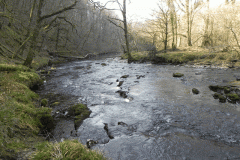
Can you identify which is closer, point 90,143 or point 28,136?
point 28,136

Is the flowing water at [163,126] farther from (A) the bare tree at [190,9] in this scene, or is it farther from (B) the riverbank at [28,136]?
(A) the bare tree at [190,9]

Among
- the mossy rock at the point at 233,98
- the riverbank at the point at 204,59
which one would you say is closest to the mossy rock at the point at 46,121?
the mossy rock at the point at 233,98

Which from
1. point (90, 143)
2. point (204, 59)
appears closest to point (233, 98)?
point (90, 143)

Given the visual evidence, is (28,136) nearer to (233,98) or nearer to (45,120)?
(45,120)

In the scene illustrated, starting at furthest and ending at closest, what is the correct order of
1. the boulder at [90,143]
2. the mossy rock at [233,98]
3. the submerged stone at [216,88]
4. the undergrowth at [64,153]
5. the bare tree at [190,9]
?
1. the bare tree at [190,9]
2. the submerged stone at [216,88]
3. the mossy rock at [233,98]
4. the boulder at [90,143]
5. the undergrowth at [64,153]

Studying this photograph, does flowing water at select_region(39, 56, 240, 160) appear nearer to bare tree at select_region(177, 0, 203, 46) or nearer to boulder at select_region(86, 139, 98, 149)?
boulder at select_region(86, 139, 98, 149)

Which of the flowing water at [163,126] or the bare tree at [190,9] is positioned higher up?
the bare tree at [190,9]

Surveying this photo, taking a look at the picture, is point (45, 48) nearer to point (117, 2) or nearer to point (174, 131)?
point (117, 2)

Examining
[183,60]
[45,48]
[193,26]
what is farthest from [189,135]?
[45,48]

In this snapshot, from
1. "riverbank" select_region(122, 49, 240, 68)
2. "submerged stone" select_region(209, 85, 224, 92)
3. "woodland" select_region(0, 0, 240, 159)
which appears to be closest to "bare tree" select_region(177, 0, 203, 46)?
"woodland" select_region(0, 0, 240, 159)

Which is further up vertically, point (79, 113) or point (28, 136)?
point (28, 136)

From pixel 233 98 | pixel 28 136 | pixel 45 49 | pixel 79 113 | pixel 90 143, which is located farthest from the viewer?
pixel 45 49

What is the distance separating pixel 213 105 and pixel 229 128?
1528 mm

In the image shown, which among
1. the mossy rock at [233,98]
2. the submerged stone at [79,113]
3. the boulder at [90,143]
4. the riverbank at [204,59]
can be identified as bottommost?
the boulder at [90,143]
